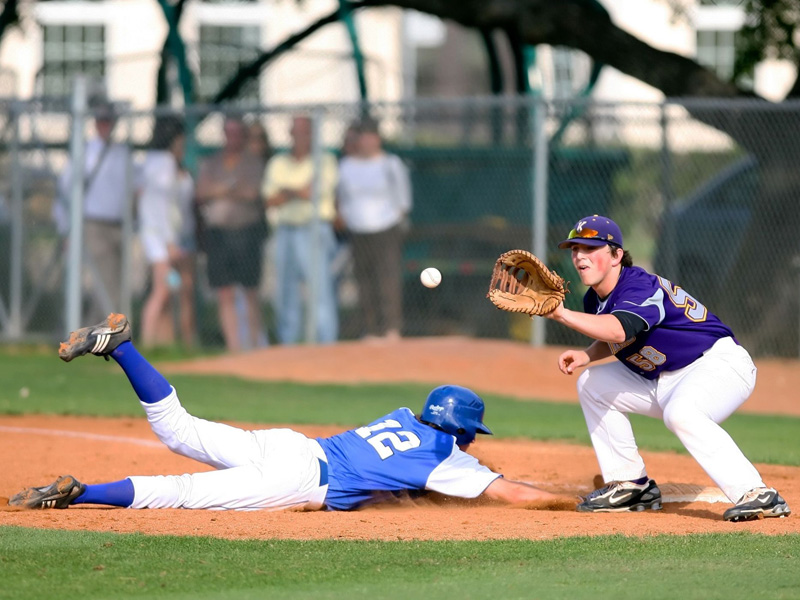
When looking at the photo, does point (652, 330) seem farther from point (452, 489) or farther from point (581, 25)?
point (581, 25)

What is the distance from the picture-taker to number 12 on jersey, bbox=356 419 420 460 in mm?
5777

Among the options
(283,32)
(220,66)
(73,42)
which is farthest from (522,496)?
(73,42)

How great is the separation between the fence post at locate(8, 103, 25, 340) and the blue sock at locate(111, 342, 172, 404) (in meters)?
9.36

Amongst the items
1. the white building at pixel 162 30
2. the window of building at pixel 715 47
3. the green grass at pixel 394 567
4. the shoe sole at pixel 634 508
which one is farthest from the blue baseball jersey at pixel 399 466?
the window of building at pixel 715 47

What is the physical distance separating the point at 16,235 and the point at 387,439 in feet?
31.7

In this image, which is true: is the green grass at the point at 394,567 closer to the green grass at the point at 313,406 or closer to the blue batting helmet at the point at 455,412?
the blue batting helmet at the point at 455,412

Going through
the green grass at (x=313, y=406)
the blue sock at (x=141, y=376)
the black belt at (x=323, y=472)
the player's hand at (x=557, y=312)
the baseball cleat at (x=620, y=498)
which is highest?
the player's hand at (x=557, y=312)

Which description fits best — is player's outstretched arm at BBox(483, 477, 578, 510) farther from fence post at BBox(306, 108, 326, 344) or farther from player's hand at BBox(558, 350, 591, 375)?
fence post at BBox(306, 108, 326, 344)

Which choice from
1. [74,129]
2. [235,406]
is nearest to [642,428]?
[235,406]

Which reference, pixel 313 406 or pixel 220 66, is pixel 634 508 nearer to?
pixel 313 406

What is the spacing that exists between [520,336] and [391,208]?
2114 millimetres

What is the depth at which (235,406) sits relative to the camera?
10109mm

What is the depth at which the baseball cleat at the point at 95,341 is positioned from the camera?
5.44 metres

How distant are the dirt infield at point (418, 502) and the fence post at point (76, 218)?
5.64ft
